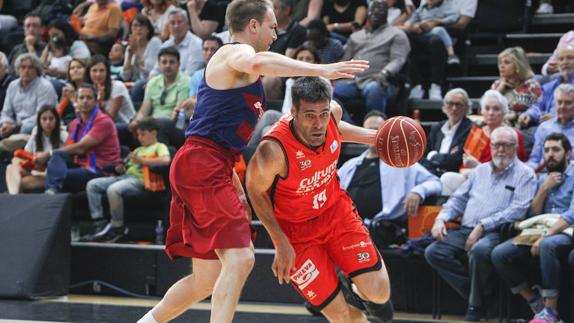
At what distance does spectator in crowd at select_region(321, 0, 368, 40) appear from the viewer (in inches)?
396

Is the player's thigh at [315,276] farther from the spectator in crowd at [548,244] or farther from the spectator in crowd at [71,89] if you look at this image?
the spectator in crowd at [71,89]

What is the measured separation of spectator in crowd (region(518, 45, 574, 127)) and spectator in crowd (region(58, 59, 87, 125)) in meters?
4.18

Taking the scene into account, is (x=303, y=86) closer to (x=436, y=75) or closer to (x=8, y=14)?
(x=436, y=75)

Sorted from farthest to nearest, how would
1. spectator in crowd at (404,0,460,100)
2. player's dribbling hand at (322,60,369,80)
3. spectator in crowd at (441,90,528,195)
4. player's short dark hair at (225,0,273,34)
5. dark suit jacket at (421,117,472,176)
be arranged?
spectator in crowd at (404,0,460,100), dark suit jacket at (421,117,472,176), spectator in crowd at (441,90,528,195), player's short dark hair at (225,0,273,34), player's dribbling hand at (322,60,369,80)

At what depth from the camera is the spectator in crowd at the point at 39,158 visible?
9000 millimetres

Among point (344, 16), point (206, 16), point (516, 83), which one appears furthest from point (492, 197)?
point (206, 16)

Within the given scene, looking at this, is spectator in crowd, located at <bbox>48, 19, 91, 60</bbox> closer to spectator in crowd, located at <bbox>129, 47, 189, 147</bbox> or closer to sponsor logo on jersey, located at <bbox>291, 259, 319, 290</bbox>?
spectator in crowd, located at <bbox>129, 47, 189, 147</bbox>

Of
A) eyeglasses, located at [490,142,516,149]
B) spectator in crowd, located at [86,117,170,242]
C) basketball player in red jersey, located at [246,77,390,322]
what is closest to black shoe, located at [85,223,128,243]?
spectator in crowd, located at [86,117,170,242]

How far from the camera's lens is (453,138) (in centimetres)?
806

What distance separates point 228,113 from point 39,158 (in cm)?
468

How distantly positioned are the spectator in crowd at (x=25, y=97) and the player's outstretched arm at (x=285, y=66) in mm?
5928

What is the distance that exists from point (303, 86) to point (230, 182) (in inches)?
22.0

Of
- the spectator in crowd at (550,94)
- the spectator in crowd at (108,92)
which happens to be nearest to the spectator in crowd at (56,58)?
the spectator in crowd at (108,92)

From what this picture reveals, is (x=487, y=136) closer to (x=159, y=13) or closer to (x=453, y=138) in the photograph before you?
(x=453, y=138)
